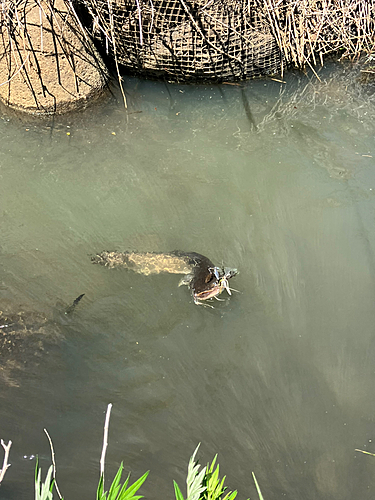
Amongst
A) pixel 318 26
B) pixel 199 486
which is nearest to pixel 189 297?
pixel 199 486

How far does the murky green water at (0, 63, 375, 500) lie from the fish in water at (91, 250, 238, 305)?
91mm

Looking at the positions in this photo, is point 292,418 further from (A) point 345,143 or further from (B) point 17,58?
(B) point 17,58

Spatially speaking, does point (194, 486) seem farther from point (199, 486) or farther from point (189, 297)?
point (189, 297)

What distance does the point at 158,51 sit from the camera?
5.12 meters

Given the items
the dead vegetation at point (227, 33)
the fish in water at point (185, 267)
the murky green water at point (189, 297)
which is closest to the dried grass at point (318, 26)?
the dead vegetation at point (227, 33)

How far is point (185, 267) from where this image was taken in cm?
375

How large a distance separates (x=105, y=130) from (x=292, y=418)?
3.82 m

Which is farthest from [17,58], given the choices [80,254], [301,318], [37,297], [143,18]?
[301,318]

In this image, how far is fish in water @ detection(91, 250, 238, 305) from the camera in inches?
140

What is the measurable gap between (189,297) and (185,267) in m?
0.31

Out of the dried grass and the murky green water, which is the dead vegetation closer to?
the dried grass

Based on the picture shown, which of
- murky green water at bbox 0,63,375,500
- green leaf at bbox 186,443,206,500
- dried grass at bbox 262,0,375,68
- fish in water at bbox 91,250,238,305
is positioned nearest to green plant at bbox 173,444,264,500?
green leaf at bbox 186,443,206,500

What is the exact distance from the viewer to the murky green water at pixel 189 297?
2740mm

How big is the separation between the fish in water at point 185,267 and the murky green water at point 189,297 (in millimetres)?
91
